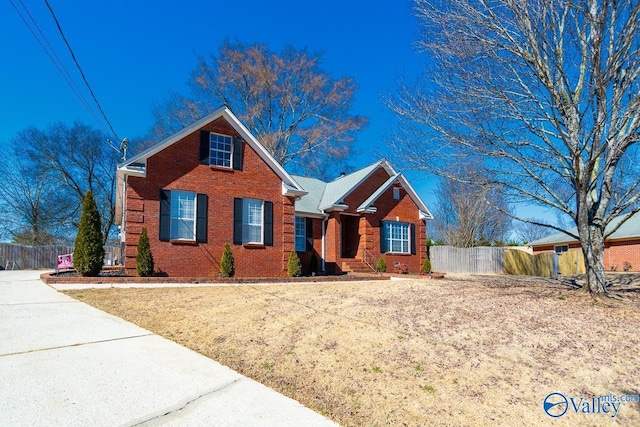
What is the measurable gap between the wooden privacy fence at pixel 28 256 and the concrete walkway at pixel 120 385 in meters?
25.2

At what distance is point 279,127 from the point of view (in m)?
30.1

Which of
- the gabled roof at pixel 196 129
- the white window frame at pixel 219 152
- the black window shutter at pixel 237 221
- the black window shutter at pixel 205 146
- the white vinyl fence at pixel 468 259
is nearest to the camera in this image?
the gabled roof at pixel 196 129

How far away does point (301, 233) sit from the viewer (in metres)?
20.0

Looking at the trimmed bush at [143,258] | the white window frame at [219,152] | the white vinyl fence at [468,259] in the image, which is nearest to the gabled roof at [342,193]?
the white window frame at [219,152]

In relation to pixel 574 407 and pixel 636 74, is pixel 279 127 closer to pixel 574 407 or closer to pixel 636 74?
pixel 636 74

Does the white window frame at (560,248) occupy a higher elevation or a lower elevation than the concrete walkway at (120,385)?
higher

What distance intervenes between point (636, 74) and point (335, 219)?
44.3 feet

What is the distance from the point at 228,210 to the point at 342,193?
6910mm

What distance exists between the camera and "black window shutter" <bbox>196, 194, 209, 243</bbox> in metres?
14.7

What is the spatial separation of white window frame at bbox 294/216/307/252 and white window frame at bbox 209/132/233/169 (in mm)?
5327

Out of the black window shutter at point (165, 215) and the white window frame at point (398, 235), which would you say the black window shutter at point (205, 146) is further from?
the white window frame at point (398, 235)

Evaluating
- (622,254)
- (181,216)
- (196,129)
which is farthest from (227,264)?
(622,254)

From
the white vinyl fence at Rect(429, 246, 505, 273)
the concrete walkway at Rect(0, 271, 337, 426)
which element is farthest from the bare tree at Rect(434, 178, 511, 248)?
the concrete walkway at Rect(0, 271, 337, 426)

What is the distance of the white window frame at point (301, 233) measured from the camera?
19797 millimetres
